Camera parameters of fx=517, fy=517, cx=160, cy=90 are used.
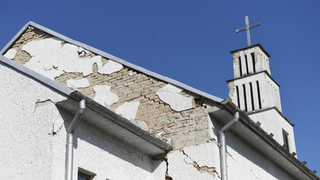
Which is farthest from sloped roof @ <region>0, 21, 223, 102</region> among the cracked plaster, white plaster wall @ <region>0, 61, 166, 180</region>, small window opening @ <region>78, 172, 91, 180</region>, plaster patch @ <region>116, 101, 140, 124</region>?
small window opening @ <region>78, 172, 91, 180</region>

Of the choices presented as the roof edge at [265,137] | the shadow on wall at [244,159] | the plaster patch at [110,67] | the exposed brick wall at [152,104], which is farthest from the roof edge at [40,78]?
the shadow on wall at [244,159]

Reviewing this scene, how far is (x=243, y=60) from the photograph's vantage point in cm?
3934

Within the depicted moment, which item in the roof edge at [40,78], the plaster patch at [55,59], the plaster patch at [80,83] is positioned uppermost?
the plaster patch at [55,59]

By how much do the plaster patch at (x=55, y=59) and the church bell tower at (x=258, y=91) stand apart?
25.2m

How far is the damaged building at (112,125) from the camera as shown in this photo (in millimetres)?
8453

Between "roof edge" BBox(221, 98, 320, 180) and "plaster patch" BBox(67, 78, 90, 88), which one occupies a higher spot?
"plaster patch" BBox(67, 78, 90, 88)

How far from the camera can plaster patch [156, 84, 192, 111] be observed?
10.9 metres

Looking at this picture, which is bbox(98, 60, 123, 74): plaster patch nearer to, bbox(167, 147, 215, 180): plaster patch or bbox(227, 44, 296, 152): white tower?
bbox(167, 147, 215, 180): plaster patch

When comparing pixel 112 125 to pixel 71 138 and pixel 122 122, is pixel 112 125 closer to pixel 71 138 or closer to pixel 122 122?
pixel 122 122

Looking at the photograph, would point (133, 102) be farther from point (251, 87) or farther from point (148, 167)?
point (251, 87)

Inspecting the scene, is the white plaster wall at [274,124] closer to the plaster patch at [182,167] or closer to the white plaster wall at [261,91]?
the white plaster wall at [261,91]

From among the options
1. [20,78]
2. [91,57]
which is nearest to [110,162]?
[20,78]

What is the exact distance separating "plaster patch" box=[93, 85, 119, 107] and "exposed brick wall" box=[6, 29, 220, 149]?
3.0 inches

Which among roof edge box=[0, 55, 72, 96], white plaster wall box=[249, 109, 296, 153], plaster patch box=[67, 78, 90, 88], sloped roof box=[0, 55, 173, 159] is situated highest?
white plaster wall box=[249, 109, 296, 153]
